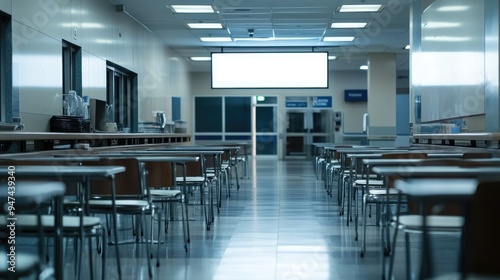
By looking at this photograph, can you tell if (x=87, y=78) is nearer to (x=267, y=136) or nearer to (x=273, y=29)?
(x=273, y=29)

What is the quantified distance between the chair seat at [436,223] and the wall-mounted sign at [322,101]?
1764 centimetres

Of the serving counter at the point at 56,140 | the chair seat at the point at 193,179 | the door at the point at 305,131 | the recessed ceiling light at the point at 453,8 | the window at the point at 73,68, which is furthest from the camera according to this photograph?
the door at the point at 305,131

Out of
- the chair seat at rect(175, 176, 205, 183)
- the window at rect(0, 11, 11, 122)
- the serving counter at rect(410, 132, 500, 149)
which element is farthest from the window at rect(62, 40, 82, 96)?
the serving counter at rect(410, 132, 500, 149)

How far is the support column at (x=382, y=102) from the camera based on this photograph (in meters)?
16.0

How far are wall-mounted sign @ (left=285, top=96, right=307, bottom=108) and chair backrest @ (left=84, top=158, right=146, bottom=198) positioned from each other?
55.6 feet

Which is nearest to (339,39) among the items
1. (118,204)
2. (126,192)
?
(126,192)

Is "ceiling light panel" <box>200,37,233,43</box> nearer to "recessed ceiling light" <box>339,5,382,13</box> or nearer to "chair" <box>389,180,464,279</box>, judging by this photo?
"recessed ceiling light" <box>339,5,382,13</box>

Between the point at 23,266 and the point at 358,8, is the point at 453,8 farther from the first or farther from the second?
the point at 23,266

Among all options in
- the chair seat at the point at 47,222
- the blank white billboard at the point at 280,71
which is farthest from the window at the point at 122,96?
the chair seat at the point at 47,222

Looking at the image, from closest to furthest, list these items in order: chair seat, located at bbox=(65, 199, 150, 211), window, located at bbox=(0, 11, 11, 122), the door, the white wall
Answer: chair seat, located at bbox=(65, 199, 150, 211) → window, located at bbox=(0, 11, 11, 122) → the white wall → the door

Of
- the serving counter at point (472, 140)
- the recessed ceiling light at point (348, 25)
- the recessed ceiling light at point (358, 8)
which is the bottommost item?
the serving counter at point (472, 140)

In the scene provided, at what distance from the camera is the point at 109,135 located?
7555mm

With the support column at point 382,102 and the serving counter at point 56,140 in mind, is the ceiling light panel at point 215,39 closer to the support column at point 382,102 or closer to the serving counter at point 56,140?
the support column at point 382,102

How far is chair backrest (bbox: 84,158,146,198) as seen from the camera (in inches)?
153
